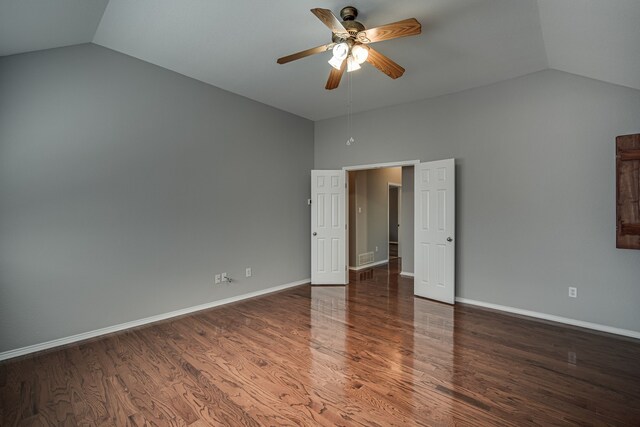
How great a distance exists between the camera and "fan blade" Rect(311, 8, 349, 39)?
2.09 meters

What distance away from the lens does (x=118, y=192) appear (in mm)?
3340

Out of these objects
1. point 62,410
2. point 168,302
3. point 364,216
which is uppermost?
point 364,216

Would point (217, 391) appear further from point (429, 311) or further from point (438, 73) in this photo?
point (438, 73)

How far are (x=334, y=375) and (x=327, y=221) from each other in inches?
124

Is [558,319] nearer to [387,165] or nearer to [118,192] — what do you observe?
[387,165]

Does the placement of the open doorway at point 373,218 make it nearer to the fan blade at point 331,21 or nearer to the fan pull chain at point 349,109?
the fan pull chain at point 349,109

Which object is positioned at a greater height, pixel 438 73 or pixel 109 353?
pixel 438 73

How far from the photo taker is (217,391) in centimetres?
227

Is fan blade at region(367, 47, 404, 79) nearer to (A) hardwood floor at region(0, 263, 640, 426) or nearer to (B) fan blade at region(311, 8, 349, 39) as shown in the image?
(B) fan blade at region(311, 8, 349, 39)

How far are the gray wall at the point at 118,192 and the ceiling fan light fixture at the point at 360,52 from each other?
242 cm

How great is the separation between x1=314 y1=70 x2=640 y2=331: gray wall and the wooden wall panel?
30 cm

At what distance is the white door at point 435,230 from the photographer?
4223 mm

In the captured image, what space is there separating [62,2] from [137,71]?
44.6 inches

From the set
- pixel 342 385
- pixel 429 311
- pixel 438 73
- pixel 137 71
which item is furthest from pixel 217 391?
pixel 438 73
